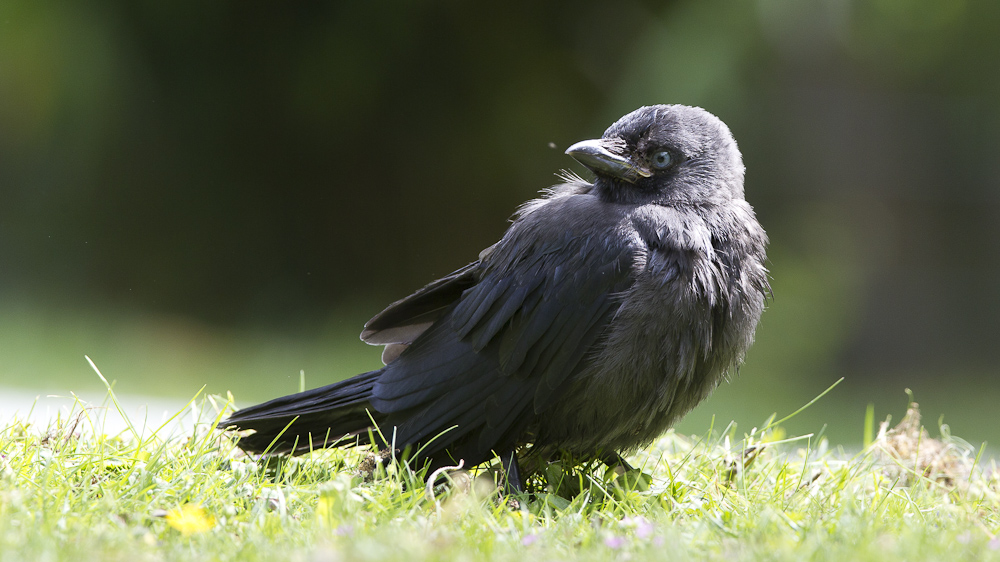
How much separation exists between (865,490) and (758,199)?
4659 mm

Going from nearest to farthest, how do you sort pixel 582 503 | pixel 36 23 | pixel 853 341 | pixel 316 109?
pixel 582 503 < pixel 36 23 < pixel 316 109 < pixel 853 341

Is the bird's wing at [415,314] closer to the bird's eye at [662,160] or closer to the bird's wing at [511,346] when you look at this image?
the bird's wing at [511,346]

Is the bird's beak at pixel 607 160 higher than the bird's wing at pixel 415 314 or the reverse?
higher

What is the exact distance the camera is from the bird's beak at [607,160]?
9.84 ft

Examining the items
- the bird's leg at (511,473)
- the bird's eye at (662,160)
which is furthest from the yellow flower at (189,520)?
the bird's eye at (662,160)

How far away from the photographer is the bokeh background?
6.81m

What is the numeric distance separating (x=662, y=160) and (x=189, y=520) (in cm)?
192

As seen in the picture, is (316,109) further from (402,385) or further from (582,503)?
(582,503)

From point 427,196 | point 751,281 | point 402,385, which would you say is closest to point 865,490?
point 751,281

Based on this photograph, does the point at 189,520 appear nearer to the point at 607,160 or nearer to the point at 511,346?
the point at 511,346

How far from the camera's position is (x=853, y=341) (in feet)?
25.4

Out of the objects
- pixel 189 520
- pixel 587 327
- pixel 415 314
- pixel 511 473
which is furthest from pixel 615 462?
pixel 189 520

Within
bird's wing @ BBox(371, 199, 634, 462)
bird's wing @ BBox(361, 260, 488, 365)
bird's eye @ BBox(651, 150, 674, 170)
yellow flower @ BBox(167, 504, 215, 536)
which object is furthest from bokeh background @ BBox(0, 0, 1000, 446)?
yellow flower @ BBox(167, 504, 215, 536)

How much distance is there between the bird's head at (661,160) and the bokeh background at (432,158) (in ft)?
11.5
